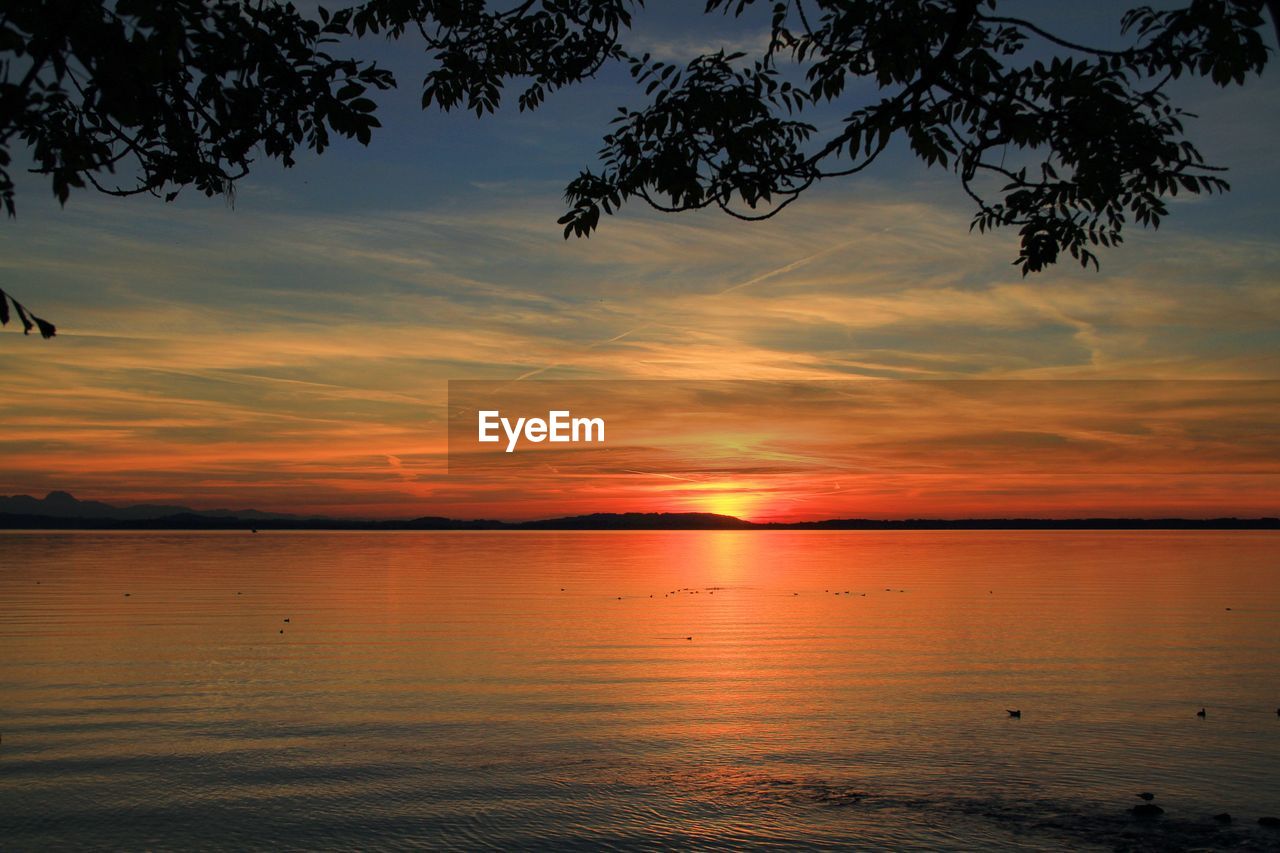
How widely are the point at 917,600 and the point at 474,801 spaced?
3361 centimetres

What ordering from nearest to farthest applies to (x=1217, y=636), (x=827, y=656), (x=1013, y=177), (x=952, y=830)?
(x=1013, y=177) < (x=952, y=830) < (x=827, y=656) < (x=1217, y=636)

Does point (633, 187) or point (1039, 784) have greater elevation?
point (633, 187)

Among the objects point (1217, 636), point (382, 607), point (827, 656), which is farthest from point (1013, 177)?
point (382, 607)

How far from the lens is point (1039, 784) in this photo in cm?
1437

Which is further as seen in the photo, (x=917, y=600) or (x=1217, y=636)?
(x=917, y=600)

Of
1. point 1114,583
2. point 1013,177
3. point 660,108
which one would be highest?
point 660,108

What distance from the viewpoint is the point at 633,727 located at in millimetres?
17812

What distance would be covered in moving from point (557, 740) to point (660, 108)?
10197 mm

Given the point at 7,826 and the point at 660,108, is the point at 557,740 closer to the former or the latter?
the point at 7,826

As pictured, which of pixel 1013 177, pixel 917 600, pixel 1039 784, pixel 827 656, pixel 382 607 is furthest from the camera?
pixel 917 600

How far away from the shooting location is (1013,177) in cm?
1105

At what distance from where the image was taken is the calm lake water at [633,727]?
496 inches

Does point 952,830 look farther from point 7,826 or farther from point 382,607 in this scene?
point 382,607

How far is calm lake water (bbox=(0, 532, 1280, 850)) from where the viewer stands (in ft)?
41.3
